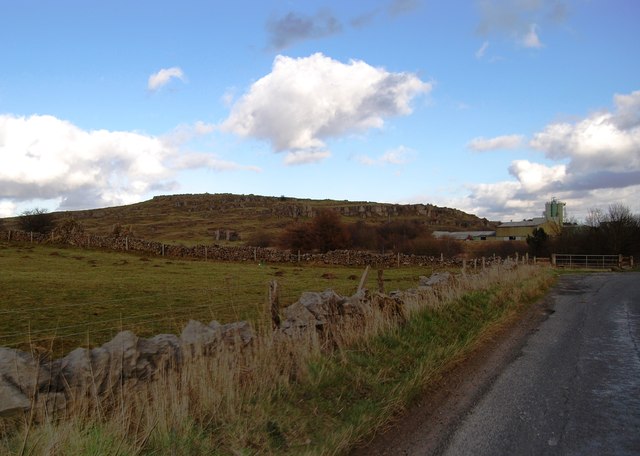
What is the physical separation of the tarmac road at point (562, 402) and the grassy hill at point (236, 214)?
96.1 m

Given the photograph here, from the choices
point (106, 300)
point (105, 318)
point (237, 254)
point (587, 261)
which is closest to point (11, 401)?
point (105, 318)

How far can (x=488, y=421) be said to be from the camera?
6.12 m

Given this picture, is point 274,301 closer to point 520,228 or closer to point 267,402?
point 267,402

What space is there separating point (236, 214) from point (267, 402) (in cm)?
13927

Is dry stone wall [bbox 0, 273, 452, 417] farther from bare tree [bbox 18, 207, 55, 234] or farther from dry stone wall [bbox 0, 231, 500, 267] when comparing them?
bare tree [bbox 18, 207, 55, 234]

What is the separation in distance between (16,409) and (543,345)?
965 centimetres

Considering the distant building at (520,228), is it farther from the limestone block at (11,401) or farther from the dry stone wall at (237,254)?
the limestone block at (11,401)

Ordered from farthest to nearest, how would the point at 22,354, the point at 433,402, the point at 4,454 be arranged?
the point at 433,402, the point at 22,354, the point at 4,454

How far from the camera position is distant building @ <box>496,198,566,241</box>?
104300 millimetres

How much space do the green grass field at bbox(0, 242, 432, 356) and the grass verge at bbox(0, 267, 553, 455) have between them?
3.54 ft

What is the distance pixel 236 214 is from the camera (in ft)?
470

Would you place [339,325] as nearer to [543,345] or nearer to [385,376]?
[385,376]

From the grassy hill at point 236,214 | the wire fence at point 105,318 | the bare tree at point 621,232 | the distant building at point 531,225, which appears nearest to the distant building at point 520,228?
the distant building at point 531,225

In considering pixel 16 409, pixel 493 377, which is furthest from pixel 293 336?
pixel 16 409
